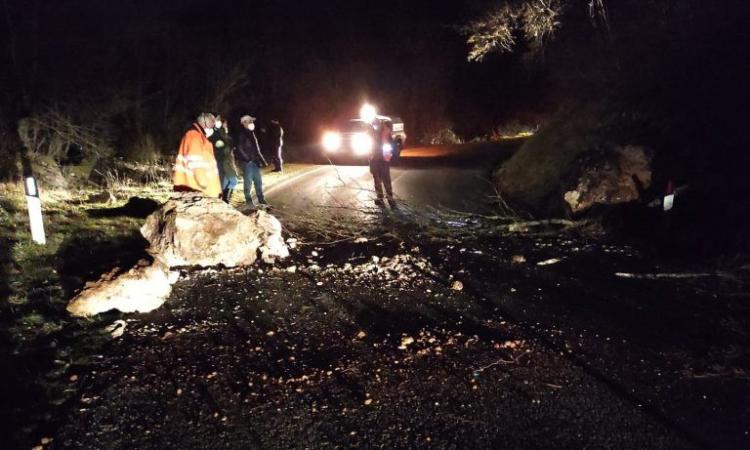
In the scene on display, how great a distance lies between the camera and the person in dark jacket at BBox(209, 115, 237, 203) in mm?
9000

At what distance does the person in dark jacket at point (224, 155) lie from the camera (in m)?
9.00

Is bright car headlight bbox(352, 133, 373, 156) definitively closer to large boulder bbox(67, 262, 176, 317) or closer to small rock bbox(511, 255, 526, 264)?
small rock bbox(511, 255, 526, 264)

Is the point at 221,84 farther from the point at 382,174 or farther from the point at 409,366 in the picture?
the point at 409,366

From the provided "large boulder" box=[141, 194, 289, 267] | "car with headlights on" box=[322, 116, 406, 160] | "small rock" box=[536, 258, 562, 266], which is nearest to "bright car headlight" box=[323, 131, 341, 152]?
"car with headlights on" box=[322, 116, 406, 160]

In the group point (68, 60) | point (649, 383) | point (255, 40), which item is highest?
point (255, 40)

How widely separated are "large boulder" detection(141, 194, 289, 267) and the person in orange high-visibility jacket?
2.78 feet

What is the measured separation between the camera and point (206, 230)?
6566mm

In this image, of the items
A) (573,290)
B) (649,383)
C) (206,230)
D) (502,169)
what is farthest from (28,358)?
(502,169)

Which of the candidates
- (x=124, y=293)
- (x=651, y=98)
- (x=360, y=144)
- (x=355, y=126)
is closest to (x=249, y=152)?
(x=124, y=293)

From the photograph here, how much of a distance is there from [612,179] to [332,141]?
11392mm

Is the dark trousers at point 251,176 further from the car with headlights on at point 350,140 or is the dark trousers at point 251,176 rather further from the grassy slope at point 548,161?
the car with headlights on at point 350,140

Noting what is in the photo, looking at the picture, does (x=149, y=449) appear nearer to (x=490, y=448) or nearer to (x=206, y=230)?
(x=490, y=448)

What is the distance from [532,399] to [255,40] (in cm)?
2926

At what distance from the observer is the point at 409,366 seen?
4293 millimetres
